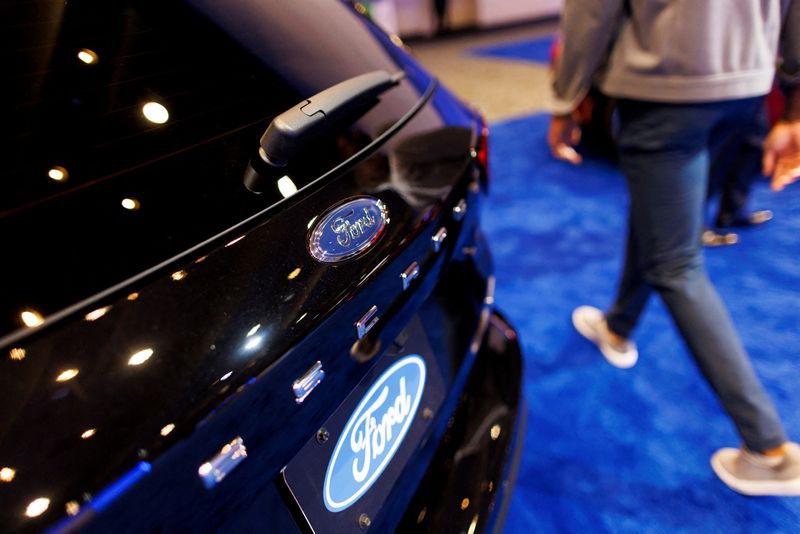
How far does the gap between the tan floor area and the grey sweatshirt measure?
298cm

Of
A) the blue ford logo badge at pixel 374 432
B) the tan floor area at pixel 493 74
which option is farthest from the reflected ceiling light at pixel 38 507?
the tan floor area at pixel 493 74

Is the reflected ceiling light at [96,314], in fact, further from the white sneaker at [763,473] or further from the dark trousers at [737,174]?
the dark trousers at [737,174]

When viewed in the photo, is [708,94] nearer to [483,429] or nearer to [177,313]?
[483,429]

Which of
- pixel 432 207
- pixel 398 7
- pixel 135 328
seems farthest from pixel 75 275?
pixel 398 7

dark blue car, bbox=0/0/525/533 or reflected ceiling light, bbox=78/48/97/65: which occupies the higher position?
reflected ceiling light, bbox=78/48/97/65

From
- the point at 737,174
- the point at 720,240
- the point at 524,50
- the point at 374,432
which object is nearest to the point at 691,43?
the point at 374,432

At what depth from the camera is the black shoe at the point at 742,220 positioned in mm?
2590

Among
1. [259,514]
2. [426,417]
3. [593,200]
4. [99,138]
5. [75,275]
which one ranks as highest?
[99,138]

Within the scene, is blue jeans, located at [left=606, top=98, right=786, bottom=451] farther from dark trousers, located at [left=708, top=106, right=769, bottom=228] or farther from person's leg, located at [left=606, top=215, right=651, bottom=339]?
dark trousers, located at [left=708, top=106, right=769, bottom=228]

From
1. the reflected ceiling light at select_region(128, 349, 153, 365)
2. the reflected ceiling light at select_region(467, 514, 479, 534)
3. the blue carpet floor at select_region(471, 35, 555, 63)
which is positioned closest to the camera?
the reflected ceiling light at select_region(128, 349, 153, 365)

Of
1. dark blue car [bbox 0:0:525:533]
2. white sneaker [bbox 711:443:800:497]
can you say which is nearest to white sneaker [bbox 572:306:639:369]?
white sneaker [bbox 711:443:800:497]

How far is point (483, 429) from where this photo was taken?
1.07 metres

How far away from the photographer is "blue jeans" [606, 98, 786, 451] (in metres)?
1.26

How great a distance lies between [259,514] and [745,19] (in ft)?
4.58
